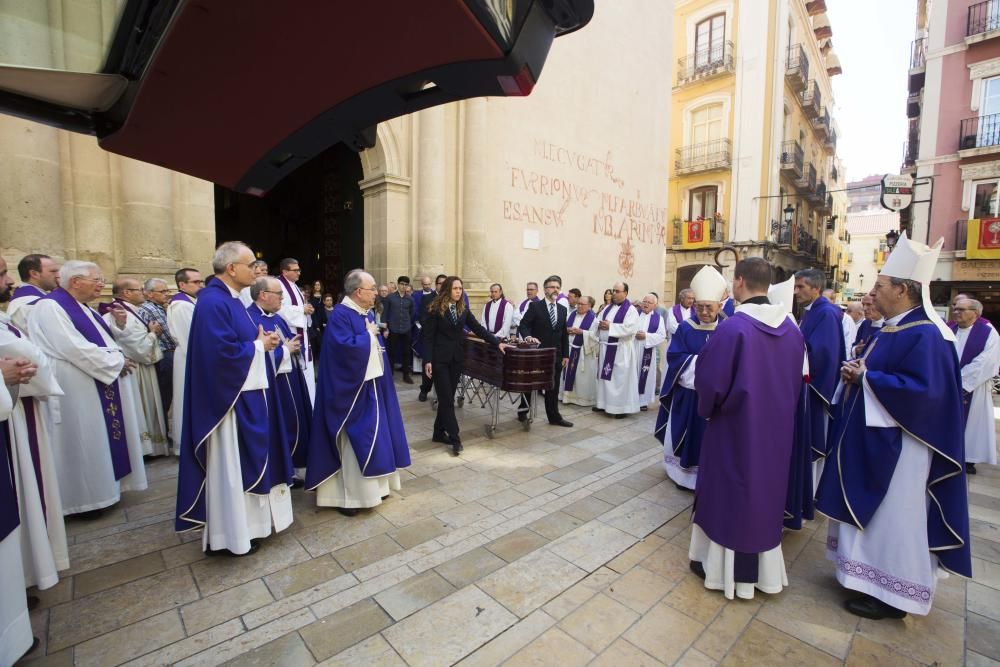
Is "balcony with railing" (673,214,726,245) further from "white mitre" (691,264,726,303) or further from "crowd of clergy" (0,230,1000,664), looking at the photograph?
"white mitre" (691,264,726,303)

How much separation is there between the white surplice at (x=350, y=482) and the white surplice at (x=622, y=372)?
4204mm

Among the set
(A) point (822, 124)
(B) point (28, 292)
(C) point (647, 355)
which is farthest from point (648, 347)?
(A) point (822, 124)

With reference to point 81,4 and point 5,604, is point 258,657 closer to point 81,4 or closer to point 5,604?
point 5,604

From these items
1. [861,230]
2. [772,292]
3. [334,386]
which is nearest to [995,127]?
[772,292]

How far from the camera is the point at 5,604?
Result: 222cm

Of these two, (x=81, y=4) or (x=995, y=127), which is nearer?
(x=81, y=4)

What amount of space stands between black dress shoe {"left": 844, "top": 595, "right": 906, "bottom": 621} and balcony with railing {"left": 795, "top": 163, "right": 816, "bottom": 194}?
92.6 feet

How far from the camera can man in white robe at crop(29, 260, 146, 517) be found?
143 inches

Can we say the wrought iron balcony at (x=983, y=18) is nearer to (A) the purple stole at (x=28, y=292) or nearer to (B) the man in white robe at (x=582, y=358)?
(B) the man in white robe at (x=582, y=358)

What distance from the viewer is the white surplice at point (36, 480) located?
256 centimetres

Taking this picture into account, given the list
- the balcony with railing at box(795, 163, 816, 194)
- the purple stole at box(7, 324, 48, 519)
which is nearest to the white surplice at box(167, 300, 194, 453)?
the purple stole at box(7, 324, 48, 519)

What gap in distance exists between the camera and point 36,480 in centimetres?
274

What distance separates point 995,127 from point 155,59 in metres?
24.8

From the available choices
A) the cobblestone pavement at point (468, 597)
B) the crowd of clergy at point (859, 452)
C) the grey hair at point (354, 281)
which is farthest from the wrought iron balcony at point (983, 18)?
the grey hair at point (354, 281)
